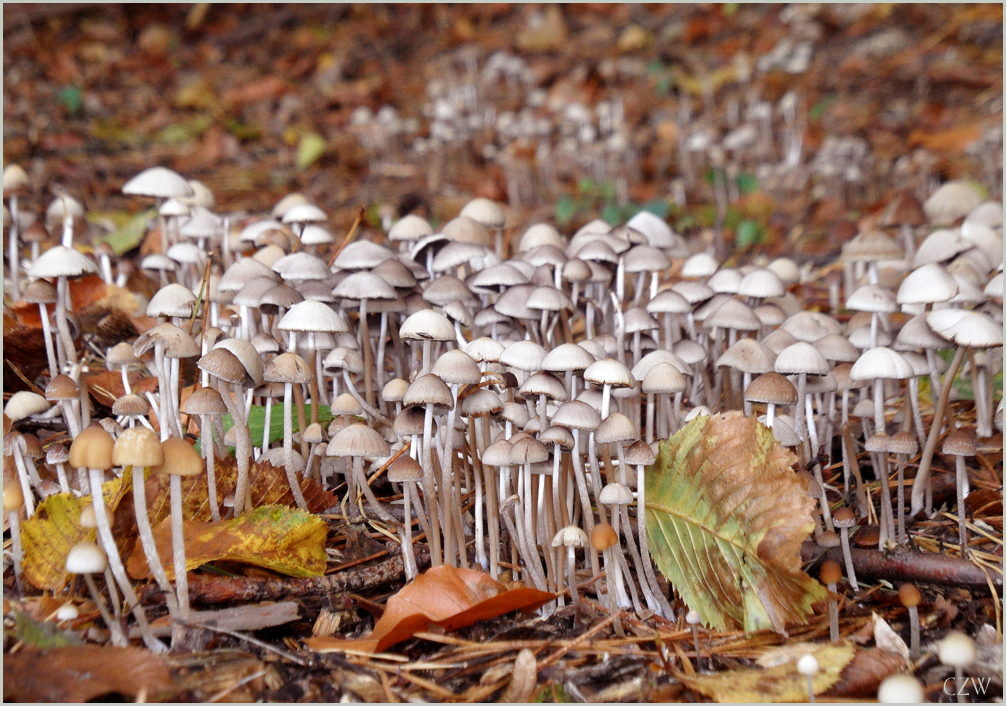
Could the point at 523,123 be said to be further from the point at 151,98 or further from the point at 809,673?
the point at 809,673

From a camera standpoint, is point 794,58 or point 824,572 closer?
point 824,572

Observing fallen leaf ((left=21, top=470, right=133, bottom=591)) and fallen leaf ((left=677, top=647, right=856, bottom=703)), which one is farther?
fallen leaf ((left=21, top=470, right=133, bottom=591))

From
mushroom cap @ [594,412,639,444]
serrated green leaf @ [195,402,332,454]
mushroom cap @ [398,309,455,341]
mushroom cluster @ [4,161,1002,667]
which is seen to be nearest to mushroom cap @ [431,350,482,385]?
mushroom cluster @ [4,161,1002,667]

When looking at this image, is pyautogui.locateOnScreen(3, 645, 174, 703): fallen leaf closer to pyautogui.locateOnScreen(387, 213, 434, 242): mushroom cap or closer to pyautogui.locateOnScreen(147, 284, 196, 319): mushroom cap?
pyautogui.locateOnScreen(147, 284, 196, 319): mushroom cap

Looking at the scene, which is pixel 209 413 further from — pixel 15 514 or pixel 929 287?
pixel 929 287

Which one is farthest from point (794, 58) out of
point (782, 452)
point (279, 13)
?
point (782, 452)

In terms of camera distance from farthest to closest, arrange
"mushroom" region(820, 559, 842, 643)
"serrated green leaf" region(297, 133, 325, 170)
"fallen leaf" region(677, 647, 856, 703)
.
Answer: "serrated green leaf" region(297, 133, 325, 170)
"mushroom" region(820, 559, 842, 643)
"fallen leaf" region(677, 647, 856, 703)
